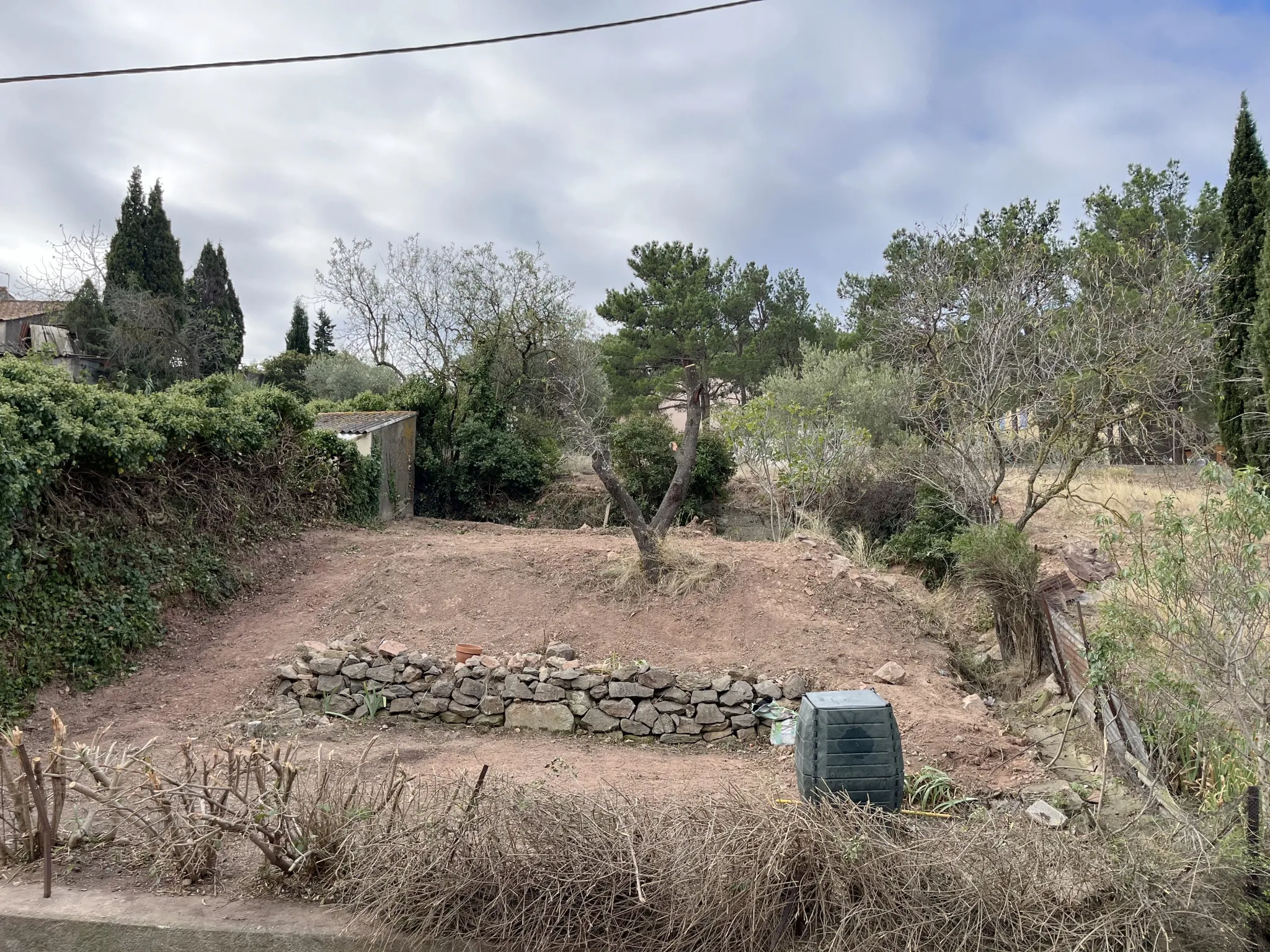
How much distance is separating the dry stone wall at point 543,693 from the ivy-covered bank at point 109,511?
5.99 feet

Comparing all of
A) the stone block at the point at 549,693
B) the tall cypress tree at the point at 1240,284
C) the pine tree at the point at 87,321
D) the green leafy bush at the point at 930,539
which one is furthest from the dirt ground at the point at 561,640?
the pine tree at the point at 87,321

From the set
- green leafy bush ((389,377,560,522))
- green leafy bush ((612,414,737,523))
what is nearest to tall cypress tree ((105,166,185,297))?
green leafy bush ((389,377,560,522))

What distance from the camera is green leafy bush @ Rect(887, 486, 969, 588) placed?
40.7 feet

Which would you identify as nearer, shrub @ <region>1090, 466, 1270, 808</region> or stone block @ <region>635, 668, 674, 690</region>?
shrub @ <region>1090, 466, 1270, 808</region>

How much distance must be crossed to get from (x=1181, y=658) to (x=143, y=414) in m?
9.31

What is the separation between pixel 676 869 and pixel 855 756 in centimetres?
92

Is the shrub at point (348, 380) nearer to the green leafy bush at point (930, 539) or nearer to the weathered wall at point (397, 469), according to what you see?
the weathered wall at point (397, 469)

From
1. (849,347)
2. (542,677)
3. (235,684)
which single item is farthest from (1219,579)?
(849,347)

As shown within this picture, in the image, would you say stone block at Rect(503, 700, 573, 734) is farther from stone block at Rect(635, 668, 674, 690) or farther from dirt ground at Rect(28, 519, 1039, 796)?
stone block at Rect(635, 668, 674, 690)

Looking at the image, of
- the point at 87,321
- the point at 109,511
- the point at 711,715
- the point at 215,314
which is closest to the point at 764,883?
the point at 711,715

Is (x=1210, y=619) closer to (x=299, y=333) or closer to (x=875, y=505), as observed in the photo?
(x=875, y=505)

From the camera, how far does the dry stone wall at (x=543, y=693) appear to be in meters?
7.00

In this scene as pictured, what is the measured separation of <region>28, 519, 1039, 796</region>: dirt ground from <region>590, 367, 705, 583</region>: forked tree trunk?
496mm

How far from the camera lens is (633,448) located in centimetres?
1745
